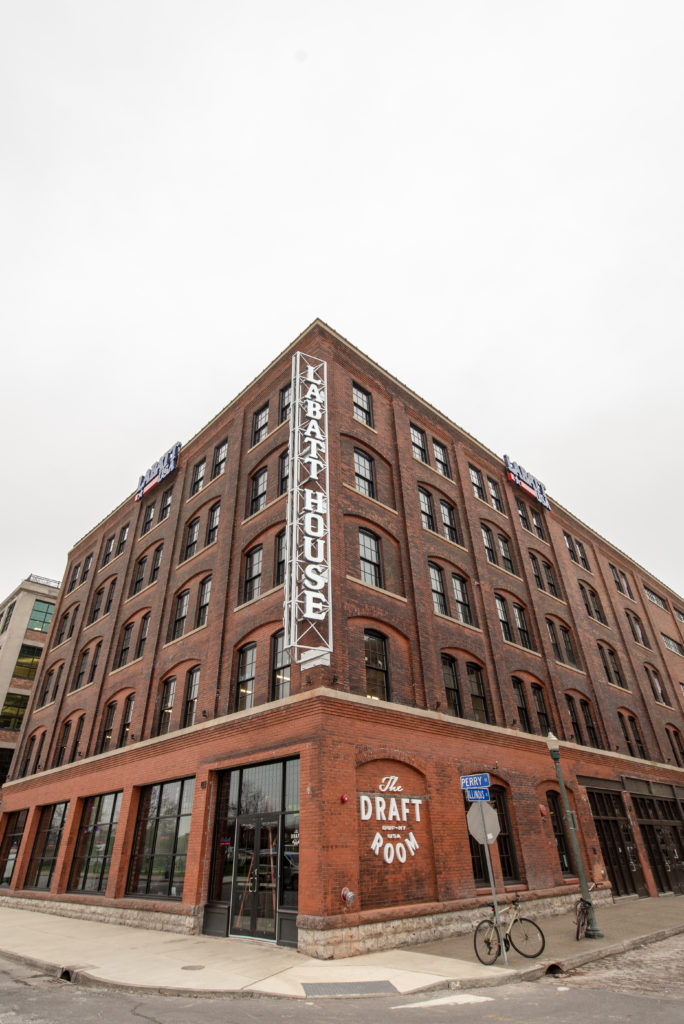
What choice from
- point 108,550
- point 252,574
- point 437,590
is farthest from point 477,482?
point 108,550

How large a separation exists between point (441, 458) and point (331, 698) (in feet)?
45.4

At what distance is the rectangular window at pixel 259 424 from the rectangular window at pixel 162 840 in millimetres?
12123

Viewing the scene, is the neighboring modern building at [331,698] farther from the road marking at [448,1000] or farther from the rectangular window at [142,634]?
the road marking at [448,1000]

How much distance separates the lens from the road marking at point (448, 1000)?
7844 millimetres

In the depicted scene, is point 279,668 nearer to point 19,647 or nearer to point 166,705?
point 166,705

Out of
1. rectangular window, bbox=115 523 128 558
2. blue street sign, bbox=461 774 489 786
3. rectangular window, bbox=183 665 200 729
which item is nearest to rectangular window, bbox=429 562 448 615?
blue street sign, bbox=461 774 489 786

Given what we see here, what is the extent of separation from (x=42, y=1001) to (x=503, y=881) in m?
12.3

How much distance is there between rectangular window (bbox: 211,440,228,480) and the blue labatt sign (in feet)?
44.7

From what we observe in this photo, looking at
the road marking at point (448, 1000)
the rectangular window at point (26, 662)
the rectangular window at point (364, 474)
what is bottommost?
the road marking at point (448, 1000)

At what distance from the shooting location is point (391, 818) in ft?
44.9

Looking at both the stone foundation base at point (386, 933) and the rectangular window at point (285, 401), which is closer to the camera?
the stone foundation base at point (386, 933)

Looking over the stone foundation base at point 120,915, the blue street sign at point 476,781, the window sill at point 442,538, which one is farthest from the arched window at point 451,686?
the stone foundation base at point 120,915

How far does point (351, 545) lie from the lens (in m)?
17.0

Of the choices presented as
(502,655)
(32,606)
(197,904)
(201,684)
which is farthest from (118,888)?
(32,606)
